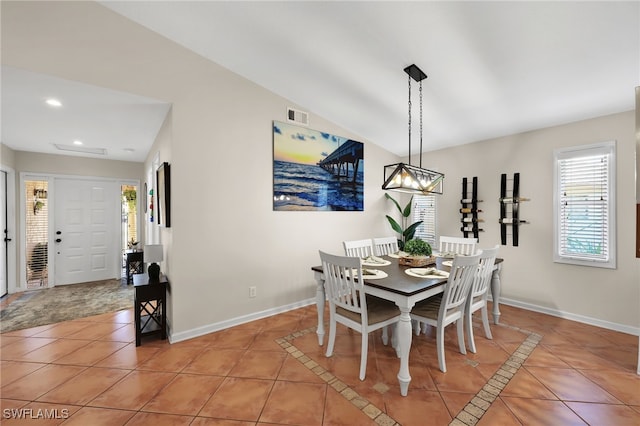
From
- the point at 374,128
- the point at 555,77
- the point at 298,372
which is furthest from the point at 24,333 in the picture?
the point at 555,77

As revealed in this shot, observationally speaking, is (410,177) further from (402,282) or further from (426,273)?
(402,282)

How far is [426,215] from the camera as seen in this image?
15.1ft

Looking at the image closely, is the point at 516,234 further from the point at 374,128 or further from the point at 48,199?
the point at 48,199

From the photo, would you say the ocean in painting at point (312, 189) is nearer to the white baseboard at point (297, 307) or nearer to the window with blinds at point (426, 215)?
the window with blinds at point (426, 215)

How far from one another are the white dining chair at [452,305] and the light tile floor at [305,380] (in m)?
0.28

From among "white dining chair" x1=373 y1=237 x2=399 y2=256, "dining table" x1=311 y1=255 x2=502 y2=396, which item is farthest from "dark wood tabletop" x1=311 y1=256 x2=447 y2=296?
"white dining chair" x1=373 y1=237 x2=399 y2=256

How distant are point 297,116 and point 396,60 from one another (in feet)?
4.97

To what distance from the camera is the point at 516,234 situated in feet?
11.4

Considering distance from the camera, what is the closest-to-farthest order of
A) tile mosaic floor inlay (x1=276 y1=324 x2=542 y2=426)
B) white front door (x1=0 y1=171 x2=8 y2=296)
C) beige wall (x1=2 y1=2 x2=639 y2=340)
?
1. tile mosaic floor inlay (x1=276 y1=324 x2=542 y2=426)
2. beige wall (x1=2 y1=2 x2=639 y2=340)
3. white front door (x1=0 y1=171 x2=8 y2=296)

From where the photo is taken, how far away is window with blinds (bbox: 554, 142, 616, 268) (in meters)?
2.82

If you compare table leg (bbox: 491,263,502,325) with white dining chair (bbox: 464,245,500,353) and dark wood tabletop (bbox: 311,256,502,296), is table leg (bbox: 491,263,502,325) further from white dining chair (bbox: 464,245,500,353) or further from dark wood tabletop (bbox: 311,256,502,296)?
dark wood tabletop (bbox: 311,256,502,296)

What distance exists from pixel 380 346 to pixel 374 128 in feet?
9.85

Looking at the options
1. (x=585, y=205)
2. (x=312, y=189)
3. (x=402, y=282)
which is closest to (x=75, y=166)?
(x=312, y=189)

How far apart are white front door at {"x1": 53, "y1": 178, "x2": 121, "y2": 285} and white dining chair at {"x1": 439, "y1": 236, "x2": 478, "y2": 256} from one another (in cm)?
579
